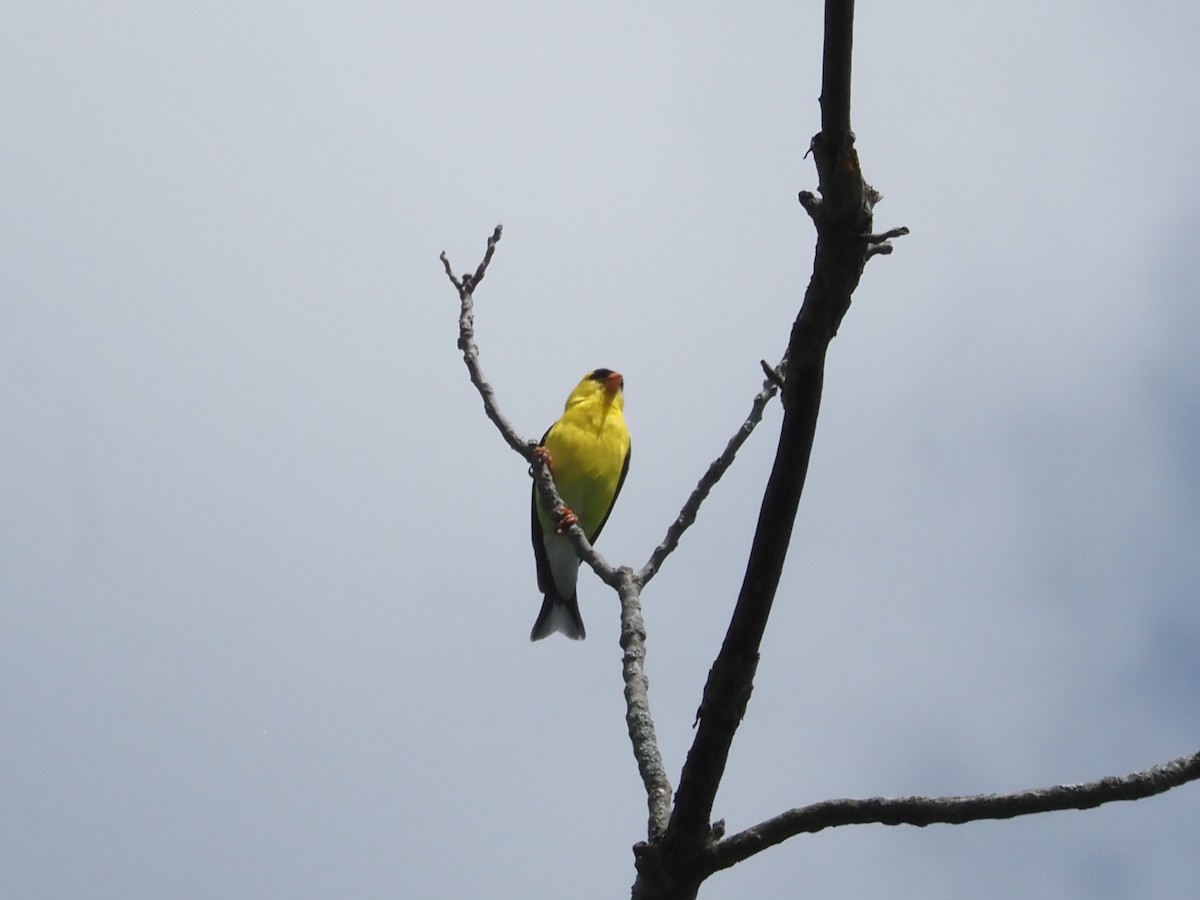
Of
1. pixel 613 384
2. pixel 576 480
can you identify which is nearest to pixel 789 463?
pixel 576 480

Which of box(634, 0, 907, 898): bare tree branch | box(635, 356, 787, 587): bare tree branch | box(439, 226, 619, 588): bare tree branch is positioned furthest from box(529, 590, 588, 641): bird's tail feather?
box(634, 0, 907, 898): bare tree branch

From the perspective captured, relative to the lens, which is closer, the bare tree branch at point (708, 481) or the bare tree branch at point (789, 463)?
the bare tree branch at point (789, 463)

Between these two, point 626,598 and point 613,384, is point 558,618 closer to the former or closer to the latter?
point 613,384

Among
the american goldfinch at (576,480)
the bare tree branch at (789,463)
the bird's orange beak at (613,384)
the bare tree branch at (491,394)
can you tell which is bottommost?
the bare tree branch at (789,463)

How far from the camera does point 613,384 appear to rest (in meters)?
9.21

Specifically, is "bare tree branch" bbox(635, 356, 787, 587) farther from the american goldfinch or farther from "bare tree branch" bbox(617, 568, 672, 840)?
the american goldfinch

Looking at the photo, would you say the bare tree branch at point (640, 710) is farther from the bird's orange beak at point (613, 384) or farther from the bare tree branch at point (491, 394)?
the bird's orange beak at point (613, 384)

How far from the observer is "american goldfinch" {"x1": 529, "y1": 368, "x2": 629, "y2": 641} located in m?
8.73

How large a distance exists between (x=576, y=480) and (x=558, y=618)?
1.06 m

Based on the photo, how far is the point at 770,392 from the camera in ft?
14.5

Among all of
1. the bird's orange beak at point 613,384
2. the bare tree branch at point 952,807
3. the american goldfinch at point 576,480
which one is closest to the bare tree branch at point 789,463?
the bare tree branch at point 952,807

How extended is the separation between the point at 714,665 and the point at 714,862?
15.8 inches

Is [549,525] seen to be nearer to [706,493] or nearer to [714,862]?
[706,493]

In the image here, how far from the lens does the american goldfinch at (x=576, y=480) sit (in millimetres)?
8734
